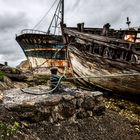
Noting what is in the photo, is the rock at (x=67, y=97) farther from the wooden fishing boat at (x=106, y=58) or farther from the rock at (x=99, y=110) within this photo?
the wooden fishing boat at (x=106, y=58)

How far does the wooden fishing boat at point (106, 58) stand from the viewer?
43.2ft

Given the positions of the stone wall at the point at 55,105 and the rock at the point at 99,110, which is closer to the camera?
the stone wall at the point at 55,105

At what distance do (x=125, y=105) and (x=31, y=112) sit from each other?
691 centimetres

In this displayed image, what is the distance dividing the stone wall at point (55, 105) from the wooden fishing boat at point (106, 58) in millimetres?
3489

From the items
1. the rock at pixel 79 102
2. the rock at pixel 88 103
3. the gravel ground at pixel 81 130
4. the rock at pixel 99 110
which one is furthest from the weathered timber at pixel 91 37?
the rock at pixel 79 102

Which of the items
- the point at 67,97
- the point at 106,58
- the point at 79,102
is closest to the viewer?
the point at 67,97

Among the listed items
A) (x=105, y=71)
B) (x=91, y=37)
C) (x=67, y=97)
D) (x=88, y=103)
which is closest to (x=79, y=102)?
(x=88, y=103)

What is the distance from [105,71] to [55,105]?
7.51 metres

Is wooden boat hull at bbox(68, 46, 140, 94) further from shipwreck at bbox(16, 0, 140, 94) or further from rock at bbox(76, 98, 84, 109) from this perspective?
rock at bbox(76, 98, 84, 109)

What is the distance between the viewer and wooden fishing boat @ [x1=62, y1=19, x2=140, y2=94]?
1318 centimetres

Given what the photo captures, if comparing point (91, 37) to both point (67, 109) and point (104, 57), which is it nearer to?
point (104, 57)

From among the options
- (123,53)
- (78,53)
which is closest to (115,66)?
(123,53)

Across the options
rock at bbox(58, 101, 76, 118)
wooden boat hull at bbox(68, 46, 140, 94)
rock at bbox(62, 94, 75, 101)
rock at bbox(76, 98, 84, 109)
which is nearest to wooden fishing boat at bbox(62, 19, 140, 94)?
wooden boat hull at bbox(68, 46, 140, 94)

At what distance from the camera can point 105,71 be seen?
14383 millimetres
